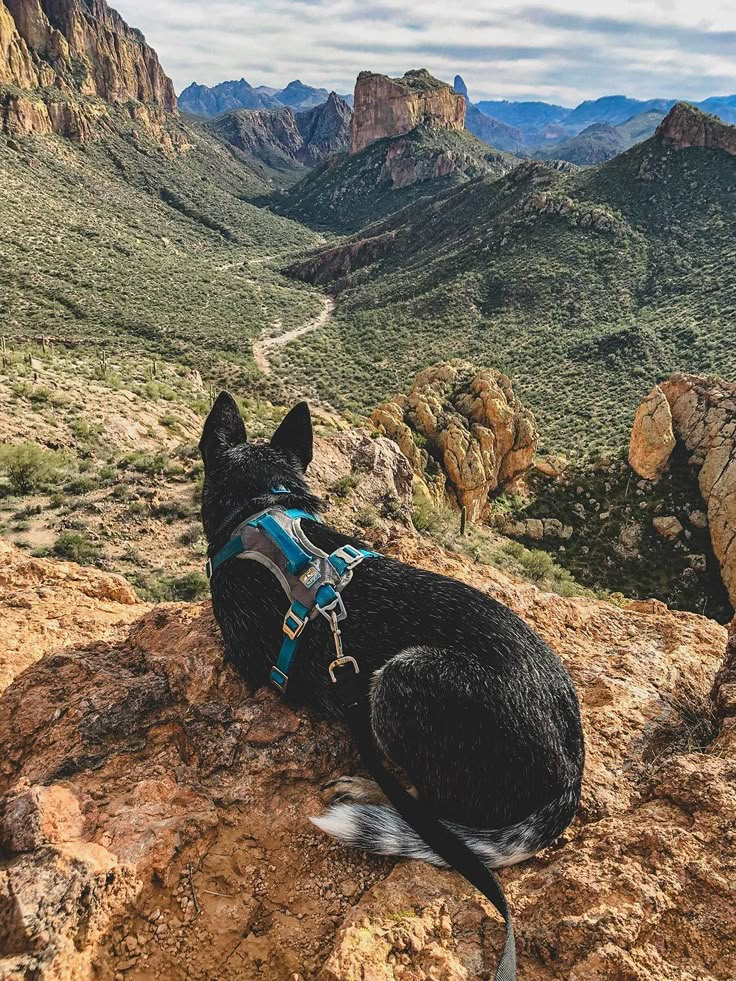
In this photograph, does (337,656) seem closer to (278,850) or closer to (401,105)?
(278,850)

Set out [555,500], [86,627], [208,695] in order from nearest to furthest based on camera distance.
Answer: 1. [208,695]
2. [86,627]
3. [555,500]

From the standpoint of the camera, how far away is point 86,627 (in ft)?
13.8

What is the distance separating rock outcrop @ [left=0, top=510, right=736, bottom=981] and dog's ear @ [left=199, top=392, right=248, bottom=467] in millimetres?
1422

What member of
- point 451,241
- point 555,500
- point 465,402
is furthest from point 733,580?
point 451,241

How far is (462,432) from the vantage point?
19.5 meters

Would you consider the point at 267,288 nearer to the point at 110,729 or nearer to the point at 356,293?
the point at 356,293

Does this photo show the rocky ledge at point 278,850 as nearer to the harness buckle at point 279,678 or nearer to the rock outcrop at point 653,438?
the harness buckle at point 279,678

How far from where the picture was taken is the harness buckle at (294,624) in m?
2.86

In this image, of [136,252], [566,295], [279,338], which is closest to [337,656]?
[279,338]

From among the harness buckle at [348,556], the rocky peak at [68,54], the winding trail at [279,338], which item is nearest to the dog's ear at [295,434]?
the harness buckle at [348,556]

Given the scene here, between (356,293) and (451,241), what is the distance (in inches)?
573

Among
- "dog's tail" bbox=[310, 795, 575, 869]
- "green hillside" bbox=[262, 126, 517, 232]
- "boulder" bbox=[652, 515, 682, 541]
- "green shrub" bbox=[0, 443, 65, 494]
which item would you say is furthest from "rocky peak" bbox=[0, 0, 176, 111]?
"dog's tail" bbox=[310, 795, 575, 869]

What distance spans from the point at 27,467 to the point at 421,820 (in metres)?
8.89

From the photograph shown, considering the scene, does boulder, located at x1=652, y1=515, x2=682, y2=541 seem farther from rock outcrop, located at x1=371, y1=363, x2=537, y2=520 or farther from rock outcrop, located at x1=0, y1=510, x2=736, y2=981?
rock outcrop, located at x1=0, y1=510, x2=736, y2=981
